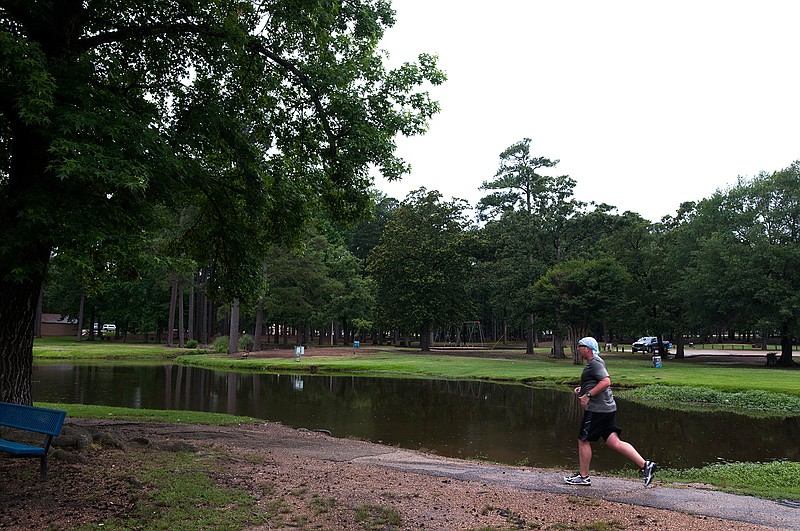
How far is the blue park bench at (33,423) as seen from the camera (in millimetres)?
6711

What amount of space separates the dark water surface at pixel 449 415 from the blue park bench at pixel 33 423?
7.92 m

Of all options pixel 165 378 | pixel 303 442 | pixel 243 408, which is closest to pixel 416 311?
pixel 165 378

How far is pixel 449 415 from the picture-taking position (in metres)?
18.8

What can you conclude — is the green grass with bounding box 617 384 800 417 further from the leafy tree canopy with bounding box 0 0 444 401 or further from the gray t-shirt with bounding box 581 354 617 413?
the leafy tree canopy with bounding box 0 0 444 401

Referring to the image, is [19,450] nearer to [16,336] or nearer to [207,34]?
[16,336]

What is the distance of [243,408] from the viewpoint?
63.6ft

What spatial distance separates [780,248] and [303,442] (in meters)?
35.0

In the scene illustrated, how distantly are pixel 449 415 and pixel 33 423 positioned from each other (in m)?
13.5

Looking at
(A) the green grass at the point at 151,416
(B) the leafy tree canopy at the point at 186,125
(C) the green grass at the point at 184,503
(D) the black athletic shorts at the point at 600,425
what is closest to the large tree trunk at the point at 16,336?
(B) the leafy tree canopy at the point at 186,125

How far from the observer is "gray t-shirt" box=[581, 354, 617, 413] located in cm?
809

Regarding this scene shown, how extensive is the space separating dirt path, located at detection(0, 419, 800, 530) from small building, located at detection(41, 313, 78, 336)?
84759 mm

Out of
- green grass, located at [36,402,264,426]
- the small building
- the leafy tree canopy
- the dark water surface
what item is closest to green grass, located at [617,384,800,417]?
the dark water surface

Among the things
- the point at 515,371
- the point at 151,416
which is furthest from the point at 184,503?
the point at 515,371

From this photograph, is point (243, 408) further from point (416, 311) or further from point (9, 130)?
point (416, 311)
